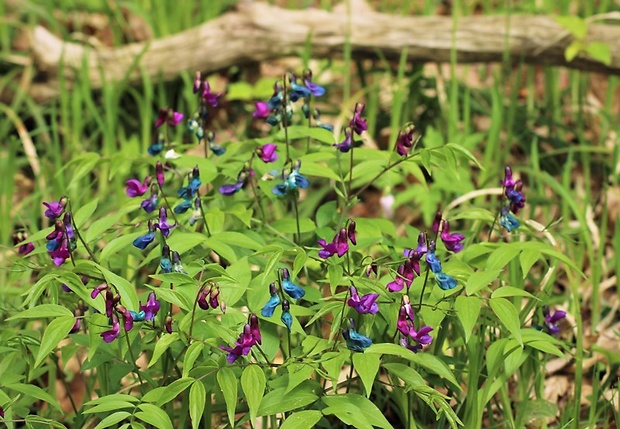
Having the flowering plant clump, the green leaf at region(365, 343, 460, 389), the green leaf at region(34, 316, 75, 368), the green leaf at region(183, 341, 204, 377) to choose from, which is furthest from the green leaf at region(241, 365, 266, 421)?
the green leaf at region(34, 316, 75, 368)

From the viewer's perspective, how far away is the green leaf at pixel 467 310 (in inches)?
73.6

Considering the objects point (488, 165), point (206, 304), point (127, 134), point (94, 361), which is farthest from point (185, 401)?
point (127, 134)

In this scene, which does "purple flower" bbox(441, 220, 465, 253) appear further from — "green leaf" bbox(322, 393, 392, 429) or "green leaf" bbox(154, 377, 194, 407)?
"green leaf" bbox(154, 377, 194, 407)

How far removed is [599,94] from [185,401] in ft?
11.3

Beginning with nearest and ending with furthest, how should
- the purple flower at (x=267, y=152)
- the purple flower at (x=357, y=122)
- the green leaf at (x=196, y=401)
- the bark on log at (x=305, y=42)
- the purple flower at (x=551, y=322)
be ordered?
the green leaf at (x=196, y=401)
the purple flower at (x=357, y=122)
the purple flower at (x=267, y=152)
the purple flower at (x=551, y=322)
the bark on log at (x=305, y=42)

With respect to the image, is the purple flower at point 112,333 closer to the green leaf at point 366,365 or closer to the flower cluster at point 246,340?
the flower cluster at point 246,340

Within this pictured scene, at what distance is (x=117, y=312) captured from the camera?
194 centimetres

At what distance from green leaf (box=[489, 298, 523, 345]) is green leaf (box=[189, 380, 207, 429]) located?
0.66m

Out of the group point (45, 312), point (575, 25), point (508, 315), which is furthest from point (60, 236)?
point (575, 25)

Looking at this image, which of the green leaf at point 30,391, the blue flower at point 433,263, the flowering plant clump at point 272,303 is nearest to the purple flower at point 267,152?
the flowering plant clump at point 272,303

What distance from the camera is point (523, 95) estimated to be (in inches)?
187

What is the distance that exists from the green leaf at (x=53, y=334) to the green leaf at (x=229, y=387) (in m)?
0.33

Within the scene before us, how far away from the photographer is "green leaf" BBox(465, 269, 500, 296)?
6.29ft

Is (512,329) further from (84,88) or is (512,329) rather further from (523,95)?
(523,95)
